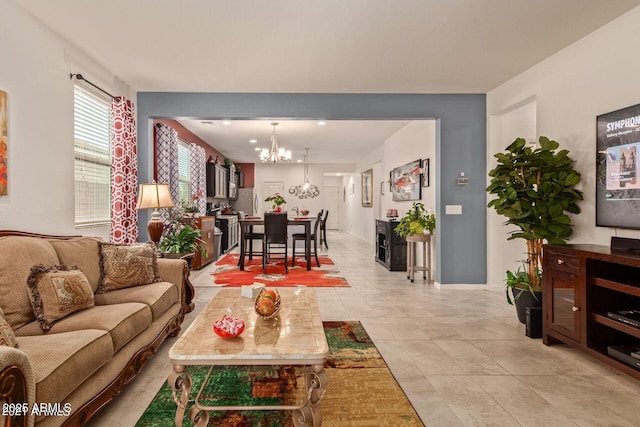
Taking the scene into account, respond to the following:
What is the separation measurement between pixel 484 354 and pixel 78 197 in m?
3.90

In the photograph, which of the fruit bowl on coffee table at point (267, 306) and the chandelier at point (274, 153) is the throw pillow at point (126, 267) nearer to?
the fruit bowl on coffee table at point (267, 306)

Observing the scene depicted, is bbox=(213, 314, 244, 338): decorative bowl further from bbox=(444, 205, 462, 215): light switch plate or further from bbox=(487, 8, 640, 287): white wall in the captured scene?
bbox=(444, 205, 462, 215): light switch plate

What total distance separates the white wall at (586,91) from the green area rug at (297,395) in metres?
2.25

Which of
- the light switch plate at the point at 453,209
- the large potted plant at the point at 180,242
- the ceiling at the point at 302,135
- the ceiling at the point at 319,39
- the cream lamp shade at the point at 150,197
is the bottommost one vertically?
the large potted plant at the point at 180,242

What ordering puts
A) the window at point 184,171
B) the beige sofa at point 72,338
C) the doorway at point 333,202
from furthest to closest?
the doorway at point 333,202 < the window at point 184,171 < the beige sofa at point 72,338

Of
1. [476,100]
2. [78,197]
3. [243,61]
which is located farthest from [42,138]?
[476,100]

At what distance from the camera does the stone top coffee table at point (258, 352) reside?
1.69 meters

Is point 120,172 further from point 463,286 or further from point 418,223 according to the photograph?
point 463,286

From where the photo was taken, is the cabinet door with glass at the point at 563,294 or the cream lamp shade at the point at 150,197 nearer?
the cabinet door with glass at the point at 563,294

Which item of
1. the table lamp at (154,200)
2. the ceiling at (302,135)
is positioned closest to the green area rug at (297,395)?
the table lamp at (154,200)

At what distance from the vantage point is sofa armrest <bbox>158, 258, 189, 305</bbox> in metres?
3.35

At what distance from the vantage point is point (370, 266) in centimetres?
696

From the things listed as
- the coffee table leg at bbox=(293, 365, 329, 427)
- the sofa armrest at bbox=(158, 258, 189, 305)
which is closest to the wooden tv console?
the coffee table leg at bbox=(293, 365, 329, 427)

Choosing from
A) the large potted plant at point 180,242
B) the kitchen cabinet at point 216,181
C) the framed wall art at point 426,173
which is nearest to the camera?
the large potted plant at point 180,242
